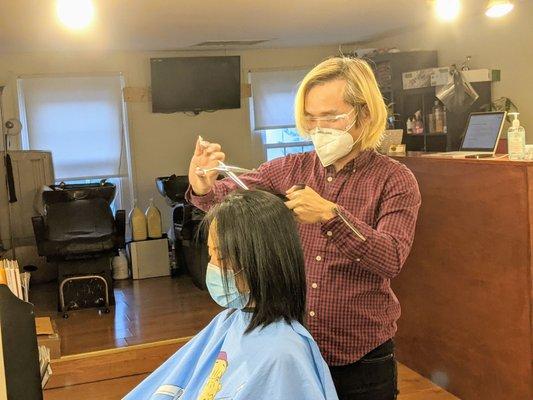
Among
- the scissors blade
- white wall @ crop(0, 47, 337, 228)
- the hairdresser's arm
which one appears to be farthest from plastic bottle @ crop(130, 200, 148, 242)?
the scissors blade

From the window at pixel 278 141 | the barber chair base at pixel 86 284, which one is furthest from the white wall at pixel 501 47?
the barber chair base at pixel 86 284

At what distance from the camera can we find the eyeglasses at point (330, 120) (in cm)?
149

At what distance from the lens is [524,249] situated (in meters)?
2.60

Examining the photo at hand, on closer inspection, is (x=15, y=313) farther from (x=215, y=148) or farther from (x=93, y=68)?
(x=93, y=68)

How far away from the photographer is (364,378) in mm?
1463

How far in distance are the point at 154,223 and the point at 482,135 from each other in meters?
3.84

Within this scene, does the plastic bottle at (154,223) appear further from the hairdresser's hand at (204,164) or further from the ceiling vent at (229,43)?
the hairdresser's hand at (204,164)

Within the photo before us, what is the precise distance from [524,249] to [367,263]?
1.50 m

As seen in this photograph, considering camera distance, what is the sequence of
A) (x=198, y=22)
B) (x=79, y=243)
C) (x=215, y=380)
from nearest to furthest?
1. (x=215, y=380)
2. (x=79, y=243)
3. (x=198, y=22)

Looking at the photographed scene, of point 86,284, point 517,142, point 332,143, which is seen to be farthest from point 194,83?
point 332,143

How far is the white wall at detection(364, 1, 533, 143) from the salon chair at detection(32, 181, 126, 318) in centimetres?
329

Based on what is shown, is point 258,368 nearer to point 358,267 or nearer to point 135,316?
point 358,267

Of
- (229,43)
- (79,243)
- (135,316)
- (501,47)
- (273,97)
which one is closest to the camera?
(135,316)

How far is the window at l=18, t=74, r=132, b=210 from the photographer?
20.7 feet
